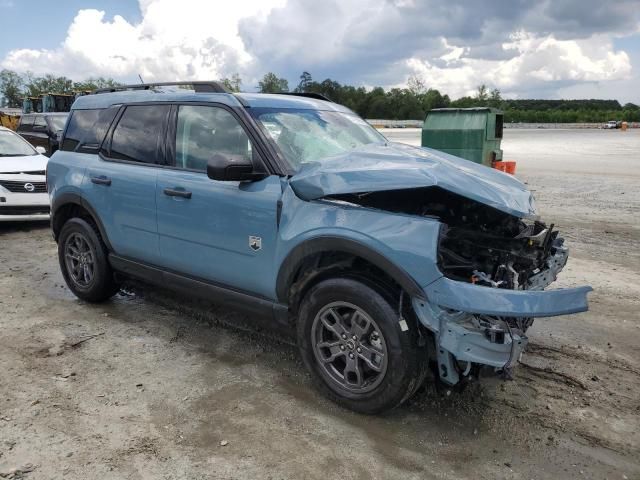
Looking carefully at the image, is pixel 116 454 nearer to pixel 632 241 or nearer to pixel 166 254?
pixel 166 254

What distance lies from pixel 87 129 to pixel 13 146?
222 inches

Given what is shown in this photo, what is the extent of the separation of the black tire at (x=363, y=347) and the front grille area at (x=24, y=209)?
22.2 feet

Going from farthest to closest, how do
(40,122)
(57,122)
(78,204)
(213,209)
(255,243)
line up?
1. (40,122)
2. (57,122)
3. (78,204)
4. (213,209)
5. (255,243)

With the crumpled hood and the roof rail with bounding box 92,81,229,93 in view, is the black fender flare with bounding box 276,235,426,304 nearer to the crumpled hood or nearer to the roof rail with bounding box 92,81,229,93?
the crumpled hood

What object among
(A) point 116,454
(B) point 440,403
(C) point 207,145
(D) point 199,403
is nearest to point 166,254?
(C) point 207,145

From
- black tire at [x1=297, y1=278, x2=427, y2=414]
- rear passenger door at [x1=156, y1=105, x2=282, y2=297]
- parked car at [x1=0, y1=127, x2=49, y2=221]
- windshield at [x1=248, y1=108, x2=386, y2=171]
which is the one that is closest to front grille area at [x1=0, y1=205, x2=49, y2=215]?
parked car at [x1=0, y1=127, x2=49, y2=221]

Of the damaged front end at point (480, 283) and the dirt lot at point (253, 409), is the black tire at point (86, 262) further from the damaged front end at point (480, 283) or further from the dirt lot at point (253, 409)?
the damaged front end at point (480, 283)

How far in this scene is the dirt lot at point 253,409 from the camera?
2848 mm

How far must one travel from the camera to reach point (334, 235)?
3162mm

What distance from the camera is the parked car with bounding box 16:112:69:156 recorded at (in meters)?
14.8

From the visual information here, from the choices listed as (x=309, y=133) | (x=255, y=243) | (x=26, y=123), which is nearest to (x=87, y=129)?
(x=309, y=133)

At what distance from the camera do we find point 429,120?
517 inches

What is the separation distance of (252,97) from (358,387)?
223 cm

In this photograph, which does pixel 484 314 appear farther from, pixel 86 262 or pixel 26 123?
pixel 26 123
